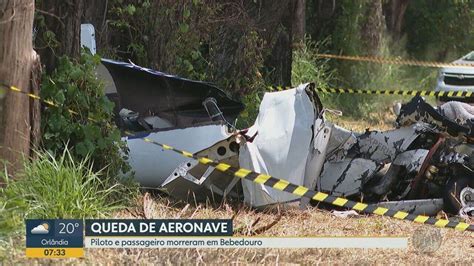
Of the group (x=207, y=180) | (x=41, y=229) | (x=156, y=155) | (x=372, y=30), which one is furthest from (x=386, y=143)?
(x=372, y=30)

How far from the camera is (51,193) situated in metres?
5.87

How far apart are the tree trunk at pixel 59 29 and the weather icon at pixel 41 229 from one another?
5.47ft

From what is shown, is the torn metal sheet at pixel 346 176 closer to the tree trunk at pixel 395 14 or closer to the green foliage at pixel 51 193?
the green foliage at pixel 51 193

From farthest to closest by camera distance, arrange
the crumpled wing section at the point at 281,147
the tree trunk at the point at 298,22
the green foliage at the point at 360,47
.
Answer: the green foliage at the point at 360,47 < the tree trunk at the point at 298,22 < the crumpled wing section at the point at 281,147

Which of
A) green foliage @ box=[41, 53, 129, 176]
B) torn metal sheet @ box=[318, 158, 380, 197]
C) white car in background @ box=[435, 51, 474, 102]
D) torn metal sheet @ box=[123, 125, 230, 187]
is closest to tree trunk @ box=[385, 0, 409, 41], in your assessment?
white car in background @ box=[435, 51, 474, 102]

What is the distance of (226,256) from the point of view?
17.7 feet

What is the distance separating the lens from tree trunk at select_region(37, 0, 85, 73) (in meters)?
6.59

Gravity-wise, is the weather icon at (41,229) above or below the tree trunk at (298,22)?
below

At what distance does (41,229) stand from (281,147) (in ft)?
7.67

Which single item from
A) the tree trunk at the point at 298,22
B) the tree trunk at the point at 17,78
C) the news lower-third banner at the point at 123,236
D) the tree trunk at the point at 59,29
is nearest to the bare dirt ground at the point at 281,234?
the news lower-third banner at the point at 123,236

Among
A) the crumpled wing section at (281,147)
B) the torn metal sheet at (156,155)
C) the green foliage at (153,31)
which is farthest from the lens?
the green foliage at (153,31)

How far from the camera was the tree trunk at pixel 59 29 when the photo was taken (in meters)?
6.59

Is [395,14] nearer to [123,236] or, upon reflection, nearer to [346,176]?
[346,176]

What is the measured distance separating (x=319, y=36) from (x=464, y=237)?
37.4 ft
